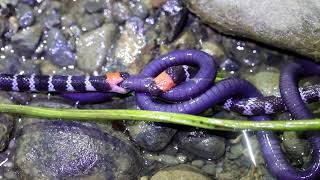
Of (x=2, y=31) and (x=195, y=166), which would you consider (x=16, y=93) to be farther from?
(x=195, y=166)

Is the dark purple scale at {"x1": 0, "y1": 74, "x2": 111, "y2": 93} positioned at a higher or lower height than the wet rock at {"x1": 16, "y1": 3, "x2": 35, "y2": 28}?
lower

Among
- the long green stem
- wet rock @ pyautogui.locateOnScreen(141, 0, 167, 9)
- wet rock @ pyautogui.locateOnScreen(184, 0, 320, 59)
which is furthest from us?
wet rock @ pyautogui.locateOnScreen(141, 0, 167, 9)

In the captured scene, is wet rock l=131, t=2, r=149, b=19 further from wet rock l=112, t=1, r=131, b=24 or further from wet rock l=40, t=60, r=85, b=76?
wet rock l=40, t=60, r=85, b=76

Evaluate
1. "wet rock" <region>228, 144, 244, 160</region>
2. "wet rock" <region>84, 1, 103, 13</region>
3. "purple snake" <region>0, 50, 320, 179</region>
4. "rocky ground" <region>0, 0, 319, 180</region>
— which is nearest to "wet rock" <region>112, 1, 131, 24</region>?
"rocky ground" <region>0, 0, 319, 180</region>

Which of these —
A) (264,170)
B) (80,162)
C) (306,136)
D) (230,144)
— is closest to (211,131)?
(230,144)

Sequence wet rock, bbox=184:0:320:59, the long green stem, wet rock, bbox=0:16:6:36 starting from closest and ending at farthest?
the long green stem < wet rock, bbox=184:0:320:59 < wet rock, bbox=0:16:6:36

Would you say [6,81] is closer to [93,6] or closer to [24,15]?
[24,15]
